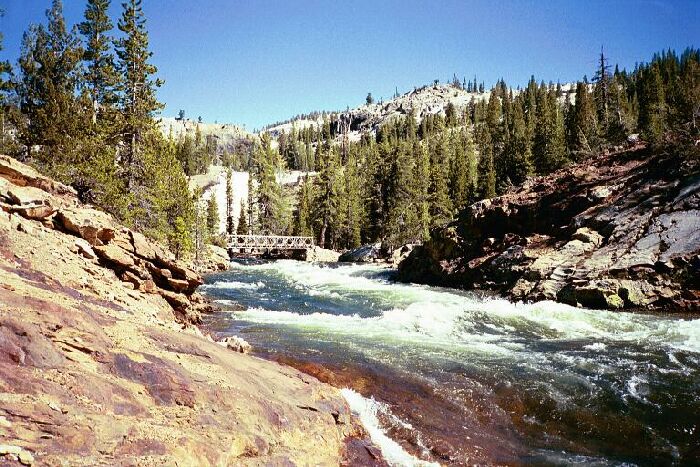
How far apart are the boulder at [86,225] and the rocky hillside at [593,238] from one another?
16337mm

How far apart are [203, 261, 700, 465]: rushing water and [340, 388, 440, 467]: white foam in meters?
0.02

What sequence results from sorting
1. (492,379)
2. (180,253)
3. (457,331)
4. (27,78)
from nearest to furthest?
(492,379) → (457,331) → (180,253) → (27,78)

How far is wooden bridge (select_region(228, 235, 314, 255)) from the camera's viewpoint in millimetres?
55278

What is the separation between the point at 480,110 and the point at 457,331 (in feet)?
421

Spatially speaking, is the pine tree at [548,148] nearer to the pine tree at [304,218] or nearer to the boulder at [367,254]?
the boulder at [367,254]

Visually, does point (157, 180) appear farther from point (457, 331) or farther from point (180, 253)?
point (457, 331)

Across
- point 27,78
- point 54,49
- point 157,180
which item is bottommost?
point 157,180

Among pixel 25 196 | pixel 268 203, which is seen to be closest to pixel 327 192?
pixel 268 203

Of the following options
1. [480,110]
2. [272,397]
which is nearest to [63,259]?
[272,397]

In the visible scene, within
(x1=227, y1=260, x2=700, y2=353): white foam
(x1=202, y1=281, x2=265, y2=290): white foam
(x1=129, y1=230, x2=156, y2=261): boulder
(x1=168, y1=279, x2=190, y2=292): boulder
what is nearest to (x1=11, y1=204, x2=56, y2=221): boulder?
(x1=129, y1=230, x2=156, y2=261): boulder

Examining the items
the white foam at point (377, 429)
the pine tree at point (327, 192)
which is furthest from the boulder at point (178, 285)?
the pine tree at point (327, 192)

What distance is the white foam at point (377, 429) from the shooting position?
577cm

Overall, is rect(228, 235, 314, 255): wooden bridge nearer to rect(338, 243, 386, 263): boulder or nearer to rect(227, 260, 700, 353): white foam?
rect(338, 243, 386, 263): boulder

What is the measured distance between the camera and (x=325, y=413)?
6031 mm
